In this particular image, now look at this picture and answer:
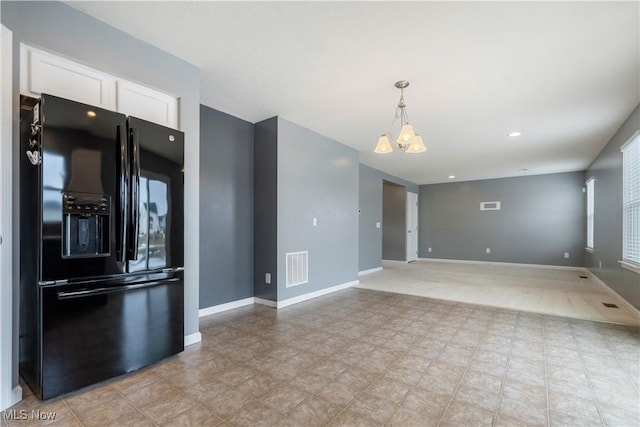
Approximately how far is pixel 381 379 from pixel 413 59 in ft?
8.30

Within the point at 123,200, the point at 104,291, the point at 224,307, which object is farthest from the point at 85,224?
the point at 224,307

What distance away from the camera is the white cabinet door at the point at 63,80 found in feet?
6.07

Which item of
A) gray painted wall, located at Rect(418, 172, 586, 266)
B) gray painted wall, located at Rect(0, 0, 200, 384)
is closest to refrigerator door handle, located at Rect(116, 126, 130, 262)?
gray painted wall, located at Rect(0, 0, 200, 384)

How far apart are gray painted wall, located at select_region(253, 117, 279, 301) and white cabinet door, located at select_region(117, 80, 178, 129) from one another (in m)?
1.47

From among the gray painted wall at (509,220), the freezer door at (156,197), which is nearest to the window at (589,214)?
the gray painted wall at (509,220)

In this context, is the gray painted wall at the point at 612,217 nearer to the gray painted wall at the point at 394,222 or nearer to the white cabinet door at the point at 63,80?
the gray painted wall at the point at 394,222

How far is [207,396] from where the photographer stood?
6.09ft

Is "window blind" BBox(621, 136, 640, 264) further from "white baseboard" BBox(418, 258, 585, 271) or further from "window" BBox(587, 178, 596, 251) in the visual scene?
"white baseboard" BBox(418, 258, 585, 271)

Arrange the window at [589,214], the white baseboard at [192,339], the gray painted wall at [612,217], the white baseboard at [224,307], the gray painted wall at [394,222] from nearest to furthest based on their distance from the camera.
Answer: the white baseboard at [192,339] → the white baseboard at [224,307] → the gray painted wall at [612,217] → the window at [589,214] → the gray painted wall at [394,222]

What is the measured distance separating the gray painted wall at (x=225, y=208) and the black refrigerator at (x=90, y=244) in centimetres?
125

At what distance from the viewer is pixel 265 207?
3973mm

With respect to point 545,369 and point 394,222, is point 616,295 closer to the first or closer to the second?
point 545,369

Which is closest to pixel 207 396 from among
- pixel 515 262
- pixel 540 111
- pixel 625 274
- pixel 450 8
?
pixel 450 8

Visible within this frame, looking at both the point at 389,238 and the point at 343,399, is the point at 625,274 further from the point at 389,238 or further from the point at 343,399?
the point at 389,238
